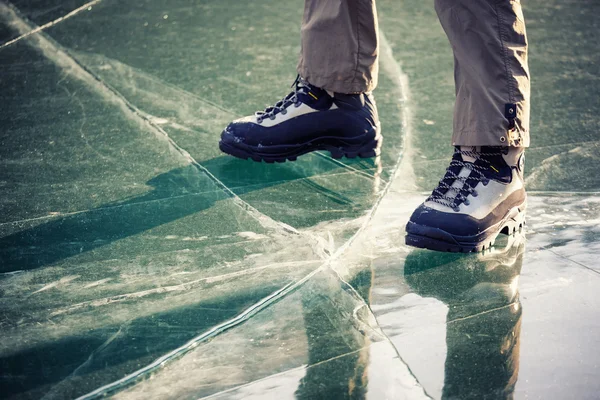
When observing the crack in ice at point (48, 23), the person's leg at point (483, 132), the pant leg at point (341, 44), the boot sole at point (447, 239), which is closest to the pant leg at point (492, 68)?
the person's leg at point (483, 132)

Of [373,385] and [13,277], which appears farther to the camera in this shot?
[13,277]

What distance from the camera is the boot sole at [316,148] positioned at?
2113 millimetres

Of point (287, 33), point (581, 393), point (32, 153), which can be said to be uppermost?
point (287, 33)

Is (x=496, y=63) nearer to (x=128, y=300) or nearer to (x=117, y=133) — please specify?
(x=128, y=300)

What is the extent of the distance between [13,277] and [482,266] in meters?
0.98

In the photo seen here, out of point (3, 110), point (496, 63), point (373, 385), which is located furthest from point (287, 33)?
point (373, 385)

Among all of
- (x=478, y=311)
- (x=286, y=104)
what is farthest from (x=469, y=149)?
(x=286, y=104)

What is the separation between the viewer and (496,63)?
5.30 ft

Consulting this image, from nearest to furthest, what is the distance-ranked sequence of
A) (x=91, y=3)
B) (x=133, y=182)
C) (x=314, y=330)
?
(x=314, y=330), (x=133, y=182), (x=91, y=3)

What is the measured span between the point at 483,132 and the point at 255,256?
0.56 metres

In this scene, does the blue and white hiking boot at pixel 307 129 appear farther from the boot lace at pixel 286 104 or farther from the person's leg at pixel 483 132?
the person's leg at pixel 483 132

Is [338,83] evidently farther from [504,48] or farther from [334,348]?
[334,348]

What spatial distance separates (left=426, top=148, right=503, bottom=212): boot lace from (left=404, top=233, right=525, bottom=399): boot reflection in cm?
12

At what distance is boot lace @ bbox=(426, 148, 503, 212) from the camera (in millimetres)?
1696
